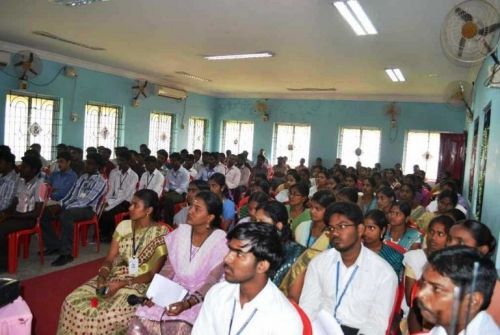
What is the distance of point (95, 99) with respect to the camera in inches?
375

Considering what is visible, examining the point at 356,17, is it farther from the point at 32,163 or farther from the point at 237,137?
the point at 237,137

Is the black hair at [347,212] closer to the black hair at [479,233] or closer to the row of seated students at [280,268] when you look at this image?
the row of seated students at [280,268]

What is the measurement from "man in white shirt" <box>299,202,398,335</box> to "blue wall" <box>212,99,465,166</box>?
10.1 meters

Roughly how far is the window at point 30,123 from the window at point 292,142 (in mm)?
6735

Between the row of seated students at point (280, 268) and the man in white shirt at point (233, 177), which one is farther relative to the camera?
the man in white shirt at point (233, 177)

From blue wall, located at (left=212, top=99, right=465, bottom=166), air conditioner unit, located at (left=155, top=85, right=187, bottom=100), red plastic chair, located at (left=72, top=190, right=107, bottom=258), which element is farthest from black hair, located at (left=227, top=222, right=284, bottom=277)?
blue wall, located at (left=212, top=99, right=465, bottom=166)

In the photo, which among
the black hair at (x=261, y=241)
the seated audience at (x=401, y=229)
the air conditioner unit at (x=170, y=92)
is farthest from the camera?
the air conditioner unit at (x=170, y=92)

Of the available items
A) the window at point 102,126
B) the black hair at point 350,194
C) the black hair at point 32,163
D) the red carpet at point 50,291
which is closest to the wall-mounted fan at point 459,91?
the black hair at point 350,194

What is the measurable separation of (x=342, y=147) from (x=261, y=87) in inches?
118

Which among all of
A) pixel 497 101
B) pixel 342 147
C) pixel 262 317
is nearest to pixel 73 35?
pixel 497 101

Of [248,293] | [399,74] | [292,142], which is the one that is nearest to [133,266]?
[248,293]

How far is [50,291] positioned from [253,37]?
4.23m

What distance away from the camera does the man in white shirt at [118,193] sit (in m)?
6.08

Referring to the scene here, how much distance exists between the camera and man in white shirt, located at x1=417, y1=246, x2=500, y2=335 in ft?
4.49
